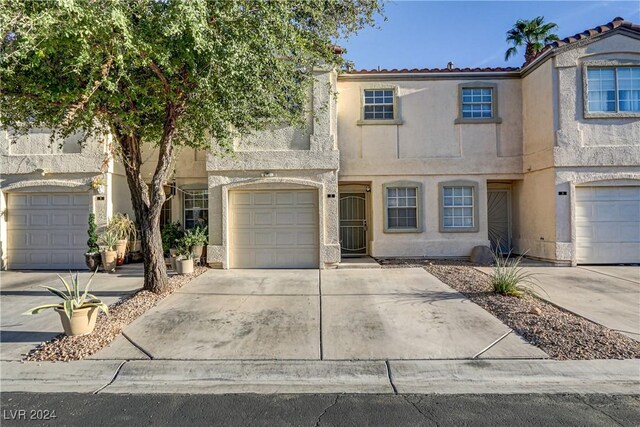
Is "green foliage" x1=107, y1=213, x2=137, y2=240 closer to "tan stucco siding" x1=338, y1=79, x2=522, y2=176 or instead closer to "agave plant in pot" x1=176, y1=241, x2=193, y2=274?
"agave plant in pot" x1=176, y1=241, x2=193, y2=274

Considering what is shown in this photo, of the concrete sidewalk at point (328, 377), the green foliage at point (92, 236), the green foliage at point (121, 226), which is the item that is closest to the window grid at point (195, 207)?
the green foliage at point (121, 226)

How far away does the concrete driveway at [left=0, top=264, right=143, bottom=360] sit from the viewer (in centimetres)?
564

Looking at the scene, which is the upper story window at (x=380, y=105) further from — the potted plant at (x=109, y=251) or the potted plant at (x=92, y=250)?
the potted plant at (x=92, y=250)

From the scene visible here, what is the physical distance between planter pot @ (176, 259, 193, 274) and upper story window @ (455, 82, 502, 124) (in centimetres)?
983

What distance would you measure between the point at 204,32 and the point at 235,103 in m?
1.30

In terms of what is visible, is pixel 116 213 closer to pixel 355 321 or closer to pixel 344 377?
pixel 355 321

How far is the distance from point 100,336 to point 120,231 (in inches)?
261

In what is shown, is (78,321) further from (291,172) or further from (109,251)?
(291,172)

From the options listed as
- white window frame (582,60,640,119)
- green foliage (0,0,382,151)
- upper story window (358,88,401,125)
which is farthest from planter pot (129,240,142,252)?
white window frame (582,60,640,119)

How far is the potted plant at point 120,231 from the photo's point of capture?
11.4 m

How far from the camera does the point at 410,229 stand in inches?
498

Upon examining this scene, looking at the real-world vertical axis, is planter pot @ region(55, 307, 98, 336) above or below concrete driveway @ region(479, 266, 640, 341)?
above

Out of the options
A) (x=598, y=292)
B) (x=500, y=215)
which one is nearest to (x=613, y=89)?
(x=500, y=215)

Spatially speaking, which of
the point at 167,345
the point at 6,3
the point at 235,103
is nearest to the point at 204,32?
the point at 235,103
